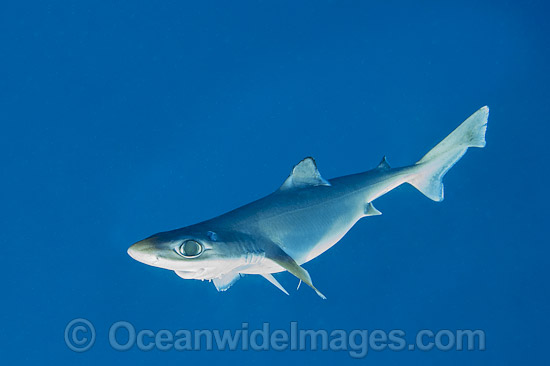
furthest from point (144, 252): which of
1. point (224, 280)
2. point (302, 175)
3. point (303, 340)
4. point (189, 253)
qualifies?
point (303, 340)

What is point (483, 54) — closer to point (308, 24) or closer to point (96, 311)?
point (308, 24)

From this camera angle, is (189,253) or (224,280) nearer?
(189,253)

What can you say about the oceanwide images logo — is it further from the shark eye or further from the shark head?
the shark eye

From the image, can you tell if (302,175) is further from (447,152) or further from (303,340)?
(303,340)

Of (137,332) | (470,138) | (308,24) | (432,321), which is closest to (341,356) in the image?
(432,321)

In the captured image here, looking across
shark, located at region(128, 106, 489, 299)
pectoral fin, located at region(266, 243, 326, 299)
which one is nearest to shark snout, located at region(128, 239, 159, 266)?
shark, located at region(128, 106, 489, 299)

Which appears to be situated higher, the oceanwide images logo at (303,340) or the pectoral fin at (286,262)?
the oceanwide images logo at (303,340)

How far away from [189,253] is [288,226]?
1140mm

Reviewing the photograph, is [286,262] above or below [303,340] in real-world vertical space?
below

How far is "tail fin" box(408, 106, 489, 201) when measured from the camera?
14.9 feet

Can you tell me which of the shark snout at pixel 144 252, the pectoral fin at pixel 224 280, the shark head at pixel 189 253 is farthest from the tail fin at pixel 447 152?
the shark snout at pixel 144 252

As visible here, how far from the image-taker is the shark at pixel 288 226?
8.37 ft

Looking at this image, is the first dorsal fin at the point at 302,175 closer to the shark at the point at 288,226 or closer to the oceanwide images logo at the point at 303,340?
the shark at the point at 288,226

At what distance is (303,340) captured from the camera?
23.1 ft
